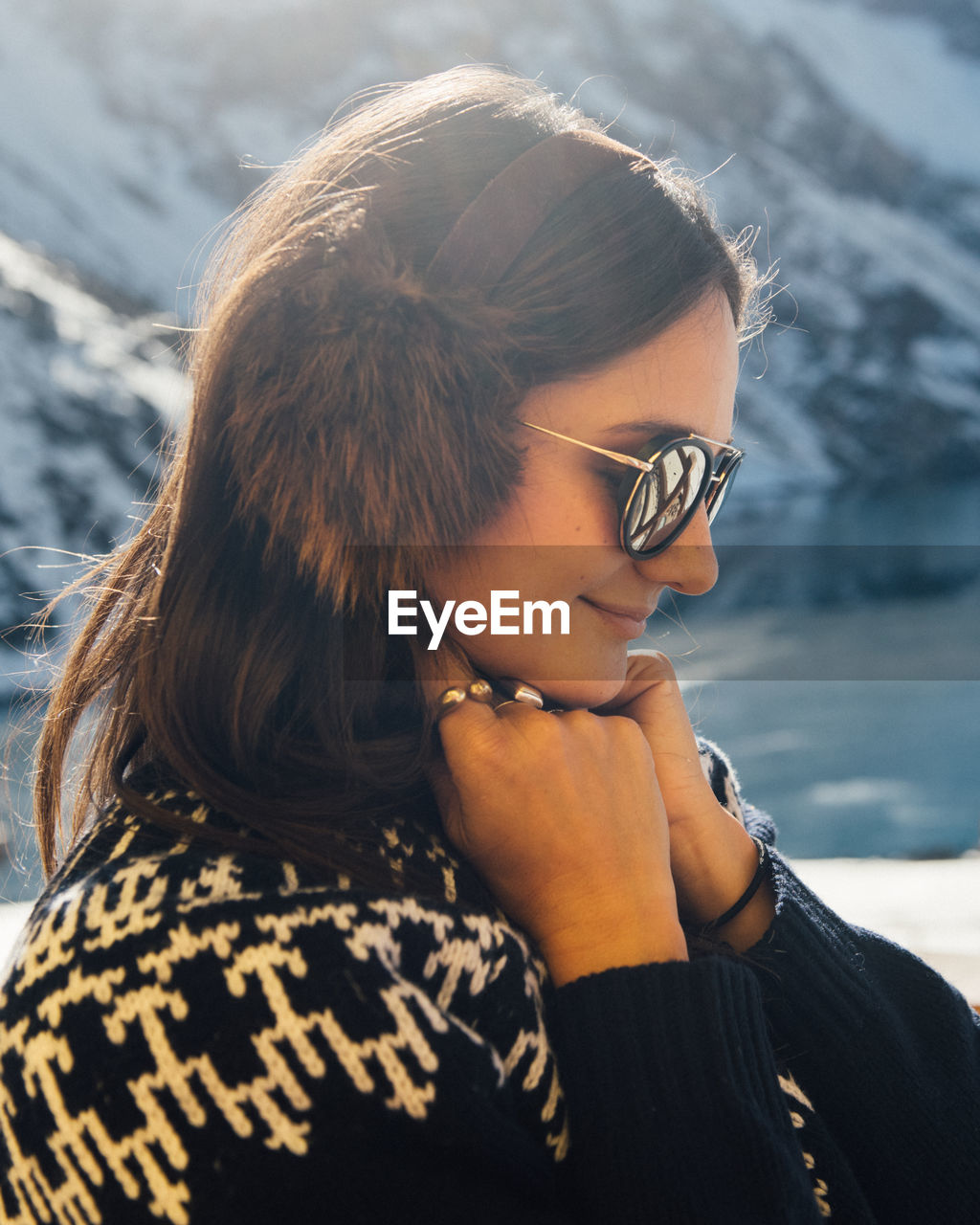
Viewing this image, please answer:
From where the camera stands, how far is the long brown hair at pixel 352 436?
96 cm

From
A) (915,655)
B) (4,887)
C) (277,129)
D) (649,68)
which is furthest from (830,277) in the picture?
(4,887)

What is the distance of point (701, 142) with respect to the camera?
37.8 meters

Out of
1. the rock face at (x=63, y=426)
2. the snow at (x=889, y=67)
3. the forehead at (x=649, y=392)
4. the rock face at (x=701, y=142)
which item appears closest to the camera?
→ the forehead at (x=649, y=392)

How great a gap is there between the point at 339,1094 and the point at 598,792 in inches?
16.2

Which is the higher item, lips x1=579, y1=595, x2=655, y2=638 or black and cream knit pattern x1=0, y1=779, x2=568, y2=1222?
lips x1=579, y1=595, x2=655, y2=638

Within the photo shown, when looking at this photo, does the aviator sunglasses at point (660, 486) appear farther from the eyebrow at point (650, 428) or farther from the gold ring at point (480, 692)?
the gold ring at point (480, 692)

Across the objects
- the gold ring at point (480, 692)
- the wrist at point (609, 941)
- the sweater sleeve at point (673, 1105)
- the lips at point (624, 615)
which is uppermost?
the lips at point (624, 615)

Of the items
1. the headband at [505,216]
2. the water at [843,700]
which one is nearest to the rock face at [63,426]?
the water at [843,700]

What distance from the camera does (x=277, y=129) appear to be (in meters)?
34.2

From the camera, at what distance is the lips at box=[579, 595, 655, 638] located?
1.13m

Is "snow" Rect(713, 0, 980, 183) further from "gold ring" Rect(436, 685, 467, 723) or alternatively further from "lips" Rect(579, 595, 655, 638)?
"gold ring" Rect(436, 685, 467, 723)

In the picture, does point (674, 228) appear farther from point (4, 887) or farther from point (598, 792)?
point (4, 887)

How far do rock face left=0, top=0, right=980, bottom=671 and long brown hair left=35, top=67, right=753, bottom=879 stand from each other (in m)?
17.5

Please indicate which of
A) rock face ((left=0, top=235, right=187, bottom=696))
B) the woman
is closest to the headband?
the woman
